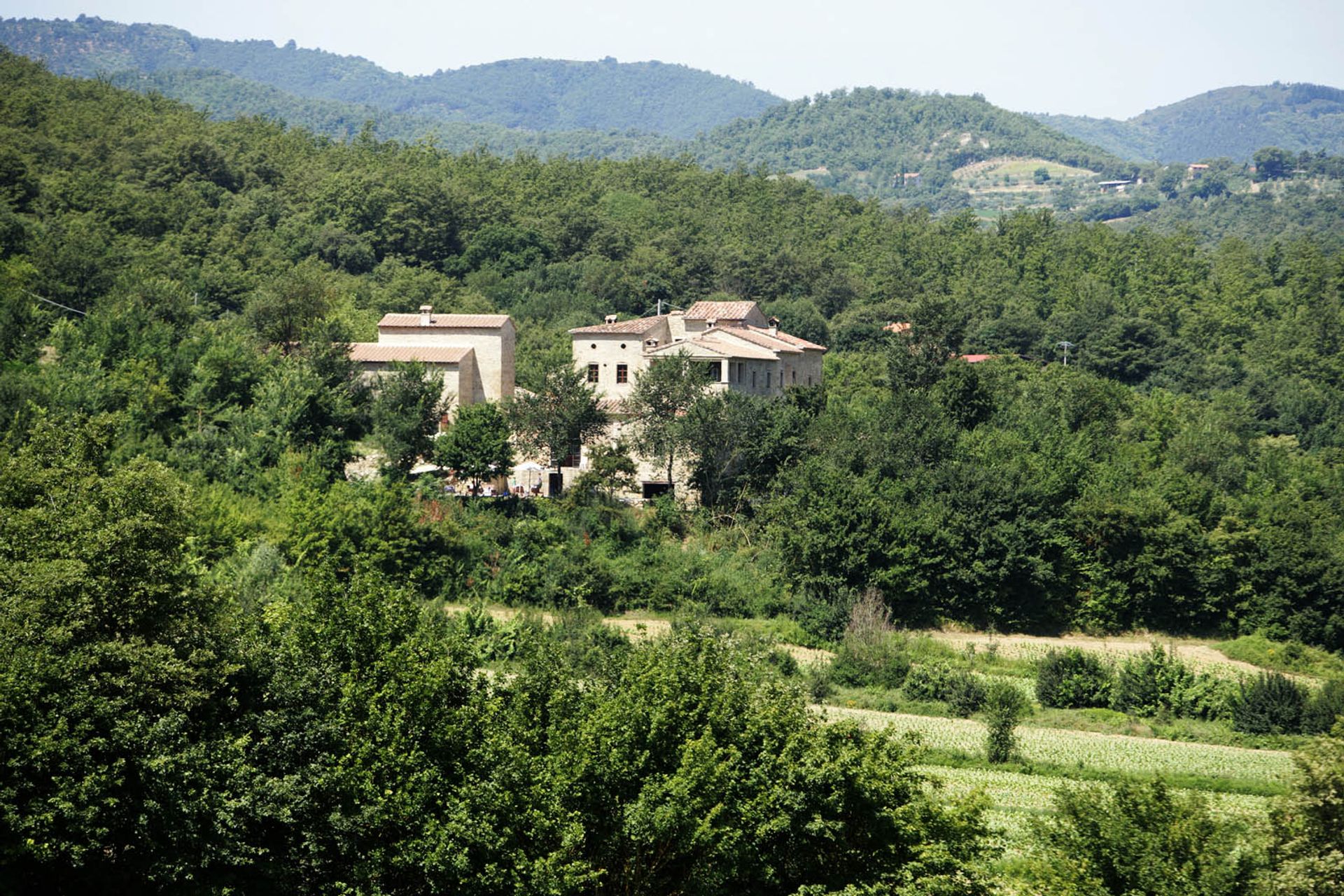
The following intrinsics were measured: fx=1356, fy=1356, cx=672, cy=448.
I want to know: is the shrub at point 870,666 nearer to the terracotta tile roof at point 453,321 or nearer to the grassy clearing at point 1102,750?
the grassy clearing at point 1102,750

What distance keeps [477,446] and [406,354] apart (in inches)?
317

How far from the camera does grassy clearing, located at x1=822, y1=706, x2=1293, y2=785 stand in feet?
90.6

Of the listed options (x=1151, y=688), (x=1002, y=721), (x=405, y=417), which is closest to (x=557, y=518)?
(x=405, y=417)

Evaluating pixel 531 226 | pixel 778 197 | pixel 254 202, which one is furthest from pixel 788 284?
pixel 254 202

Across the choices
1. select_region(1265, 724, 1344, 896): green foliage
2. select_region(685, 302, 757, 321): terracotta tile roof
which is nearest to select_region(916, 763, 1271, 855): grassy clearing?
select_region(1265, 724, 1344, 896): green foliage

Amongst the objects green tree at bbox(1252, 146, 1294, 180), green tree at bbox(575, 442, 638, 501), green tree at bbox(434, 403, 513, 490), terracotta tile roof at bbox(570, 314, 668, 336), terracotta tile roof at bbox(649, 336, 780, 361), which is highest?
green tree at bbox(1252, 146, 1294, 180)

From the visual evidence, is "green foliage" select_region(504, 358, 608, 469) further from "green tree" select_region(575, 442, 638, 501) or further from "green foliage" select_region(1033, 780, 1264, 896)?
"green foliage" select_region(1033, 780, 1264, 896)

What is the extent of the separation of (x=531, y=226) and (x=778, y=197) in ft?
75.0

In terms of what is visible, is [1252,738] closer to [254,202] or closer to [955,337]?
[955,337]

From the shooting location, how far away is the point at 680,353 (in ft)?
151

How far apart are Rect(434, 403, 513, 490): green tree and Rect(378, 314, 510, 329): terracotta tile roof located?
8.34 metres

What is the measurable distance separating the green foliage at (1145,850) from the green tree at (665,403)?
27031mm

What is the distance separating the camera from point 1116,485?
148 ft

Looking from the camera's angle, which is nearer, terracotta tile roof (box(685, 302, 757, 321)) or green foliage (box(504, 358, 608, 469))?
green foliage (box(504, 358, 608, 469))
